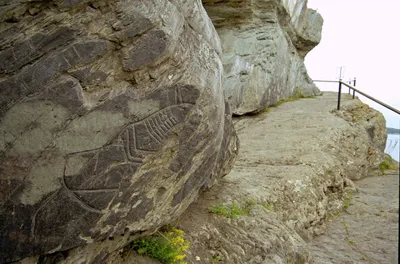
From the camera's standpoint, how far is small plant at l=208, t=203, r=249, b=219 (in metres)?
3.22

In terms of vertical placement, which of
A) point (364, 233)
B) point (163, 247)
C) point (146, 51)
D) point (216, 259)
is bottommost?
point (364, 233)

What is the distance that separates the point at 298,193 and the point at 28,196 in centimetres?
311

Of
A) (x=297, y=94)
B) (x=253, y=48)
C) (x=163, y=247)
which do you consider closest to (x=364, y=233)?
(x=163, y=247)

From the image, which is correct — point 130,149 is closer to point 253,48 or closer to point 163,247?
point 163,247

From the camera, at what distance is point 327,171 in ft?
16.4

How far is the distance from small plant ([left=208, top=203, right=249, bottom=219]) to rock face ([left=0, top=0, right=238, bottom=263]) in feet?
2.66

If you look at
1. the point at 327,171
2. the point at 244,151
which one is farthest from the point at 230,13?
the point at 327,171

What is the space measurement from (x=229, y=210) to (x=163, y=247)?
914mm

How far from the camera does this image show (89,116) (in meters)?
2.09

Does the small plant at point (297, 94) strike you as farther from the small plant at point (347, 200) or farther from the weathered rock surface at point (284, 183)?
the small plant at point (347, 200)

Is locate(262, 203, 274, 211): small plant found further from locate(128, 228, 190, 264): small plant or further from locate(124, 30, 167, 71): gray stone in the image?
locate(124, 30, 167, 71): gray stone

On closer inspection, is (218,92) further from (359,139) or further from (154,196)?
(359,139)

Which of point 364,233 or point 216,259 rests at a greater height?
point 216,259

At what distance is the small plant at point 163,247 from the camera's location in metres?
2.49
